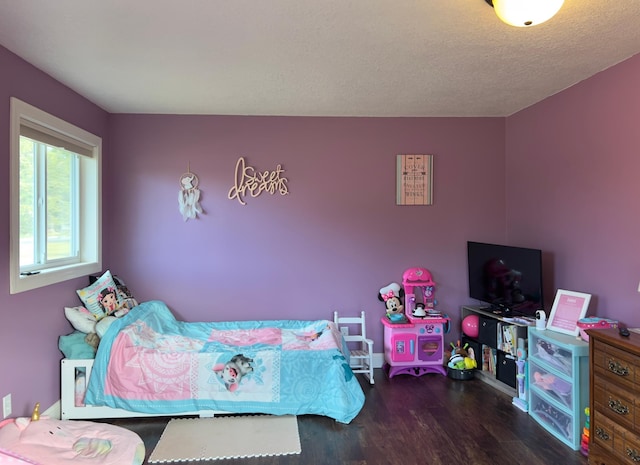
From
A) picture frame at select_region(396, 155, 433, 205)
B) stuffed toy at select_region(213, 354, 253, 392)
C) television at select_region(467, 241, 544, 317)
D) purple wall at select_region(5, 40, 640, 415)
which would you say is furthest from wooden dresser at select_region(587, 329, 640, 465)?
stuffed toy at select_region(213, 354, 253, 392)

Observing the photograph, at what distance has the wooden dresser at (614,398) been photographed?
78.0 inches

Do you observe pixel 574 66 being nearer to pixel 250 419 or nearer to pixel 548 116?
pixel 548 116

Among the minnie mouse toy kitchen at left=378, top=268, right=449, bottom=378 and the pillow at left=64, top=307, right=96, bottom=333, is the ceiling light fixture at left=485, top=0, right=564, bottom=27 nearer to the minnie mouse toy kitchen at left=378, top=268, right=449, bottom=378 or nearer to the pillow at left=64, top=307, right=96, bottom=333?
the minnie mouse toy kitchen at left=378, top=268, right=449, bottom=378

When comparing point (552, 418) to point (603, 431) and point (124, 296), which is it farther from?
point (124, 296)

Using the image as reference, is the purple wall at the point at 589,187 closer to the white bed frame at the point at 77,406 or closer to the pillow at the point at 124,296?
the white bed frame at the point at 77,406

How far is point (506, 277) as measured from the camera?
3377mm

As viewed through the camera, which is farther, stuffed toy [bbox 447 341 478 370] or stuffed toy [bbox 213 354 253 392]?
stuffed toy [bbox 447 341 478 370]

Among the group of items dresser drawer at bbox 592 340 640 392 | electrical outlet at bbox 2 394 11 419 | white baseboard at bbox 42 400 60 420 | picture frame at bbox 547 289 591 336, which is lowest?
white baseboard at bbox 42 400 60 420

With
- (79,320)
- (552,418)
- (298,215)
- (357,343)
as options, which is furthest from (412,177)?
(79,320)

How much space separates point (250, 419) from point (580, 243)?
2754mm

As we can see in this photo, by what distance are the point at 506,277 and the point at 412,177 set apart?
126 centimetres

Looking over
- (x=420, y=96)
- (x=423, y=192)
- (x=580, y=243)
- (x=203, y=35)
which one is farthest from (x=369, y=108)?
(x=580, y=243)

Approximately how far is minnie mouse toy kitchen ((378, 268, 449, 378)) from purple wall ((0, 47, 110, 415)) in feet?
8.71

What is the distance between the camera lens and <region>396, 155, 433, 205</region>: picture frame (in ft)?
12.9
